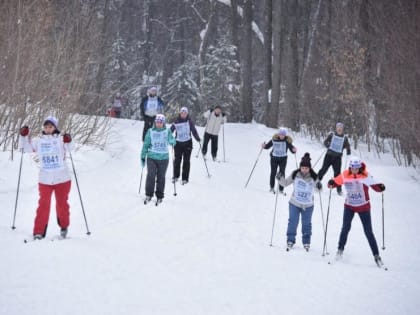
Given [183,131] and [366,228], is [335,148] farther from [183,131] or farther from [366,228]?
[366,228]

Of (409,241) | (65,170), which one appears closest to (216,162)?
(409,241)

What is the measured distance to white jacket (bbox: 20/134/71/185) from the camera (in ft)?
23.3

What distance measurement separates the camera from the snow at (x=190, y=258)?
533 centimetres

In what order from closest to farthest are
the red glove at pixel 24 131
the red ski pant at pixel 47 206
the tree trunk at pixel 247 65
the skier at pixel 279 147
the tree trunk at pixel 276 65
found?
1. the red ski pant at pixel 47 206
2. the red glove at pixel 24 131
3. the skier at pixel 279 147
4. the tree trunk at pixel 276 65
5. the tree trunk at pixel 247 65

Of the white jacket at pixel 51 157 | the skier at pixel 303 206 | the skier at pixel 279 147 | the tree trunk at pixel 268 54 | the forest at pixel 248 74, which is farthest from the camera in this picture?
the tree trunk at pixel 268 54

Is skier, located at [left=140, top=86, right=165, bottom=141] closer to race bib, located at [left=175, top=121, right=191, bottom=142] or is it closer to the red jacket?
race bib, located at [left=175, top=121, right=191, bottom=142]

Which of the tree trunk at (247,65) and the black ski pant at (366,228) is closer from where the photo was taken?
the black ski pant at (366,228)

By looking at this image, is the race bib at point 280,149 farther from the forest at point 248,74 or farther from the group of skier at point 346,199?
the forest at point 248,74

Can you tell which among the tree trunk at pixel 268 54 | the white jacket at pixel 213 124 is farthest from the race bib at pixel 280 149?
the tree trunk at pixel 268 54

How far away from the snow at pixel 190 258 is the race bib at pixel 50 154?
1010 mm

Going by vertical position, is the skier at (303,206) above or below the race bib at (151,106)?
below

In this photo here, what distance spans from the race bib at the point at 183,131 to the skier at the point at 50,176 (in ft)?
15.9

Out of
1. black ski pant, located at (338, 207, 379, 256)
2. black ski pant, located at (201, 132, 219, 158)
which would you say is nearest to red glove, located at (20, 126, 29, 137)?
black ski pant, located at (338, 207, 379, 256)

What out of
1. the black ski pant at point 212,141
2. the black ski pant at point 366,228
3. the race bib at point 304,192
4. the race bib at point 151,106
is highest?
the race bib at point 151,106
